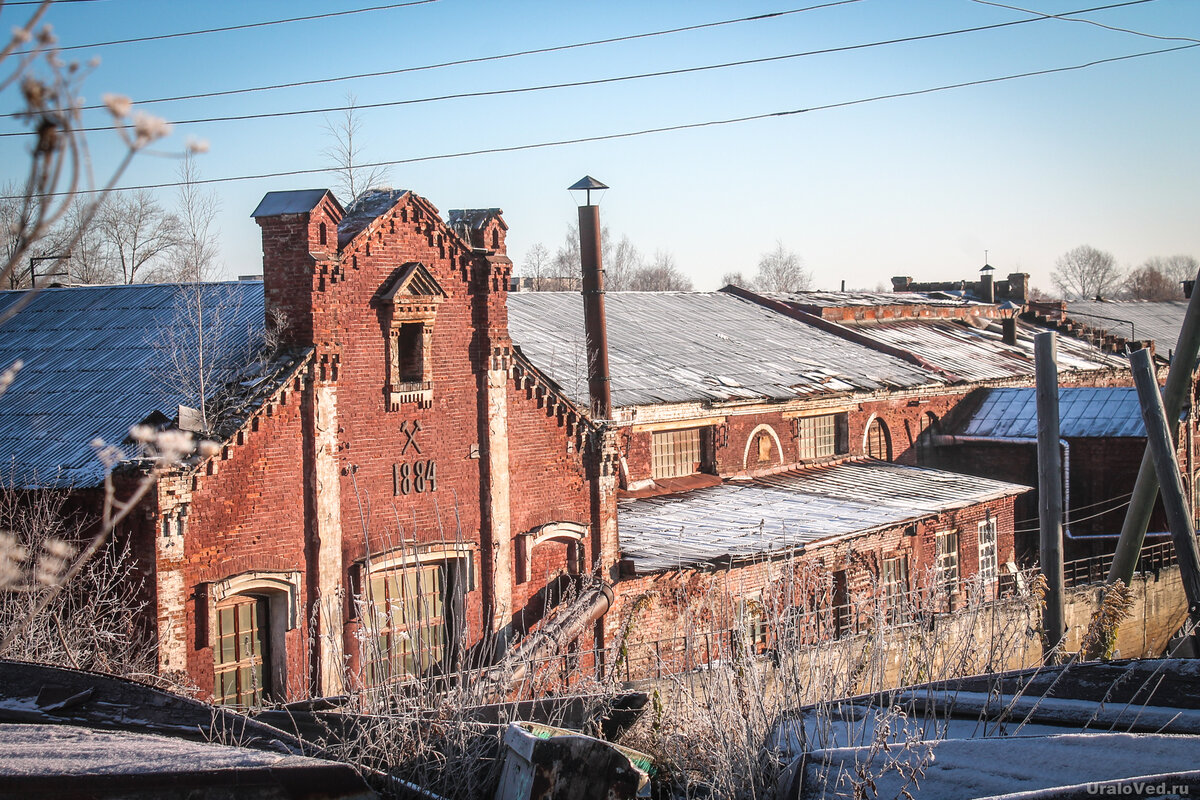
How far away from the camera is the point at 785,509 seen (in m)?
19.6

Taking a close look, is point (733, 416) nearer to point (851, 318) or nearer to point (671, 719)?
point (851, 318)

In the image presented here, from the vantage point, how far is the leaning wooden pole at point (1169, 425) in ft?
39.0

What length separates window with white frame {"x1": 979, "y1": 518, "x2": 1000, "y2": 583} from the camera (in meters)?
22.8

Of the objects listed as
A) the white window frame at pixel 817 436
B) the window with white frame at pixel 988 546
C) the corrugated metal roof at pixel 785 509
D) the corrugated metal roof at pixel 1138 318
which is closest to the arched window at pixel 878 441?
the corrugated metal roof at pixel 785 509

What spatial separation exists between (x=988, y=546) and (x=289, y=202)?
1697 cm

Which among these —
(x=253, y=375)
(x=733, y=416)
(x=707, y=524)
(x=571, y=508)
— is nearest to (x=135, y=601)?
(x=253, y=375)

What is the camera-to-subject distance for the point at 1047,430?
13445mm

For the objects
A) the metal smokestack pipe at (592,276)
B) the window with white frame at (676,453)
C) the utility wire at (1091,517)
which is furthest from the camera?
the utility wire at (1091,517)

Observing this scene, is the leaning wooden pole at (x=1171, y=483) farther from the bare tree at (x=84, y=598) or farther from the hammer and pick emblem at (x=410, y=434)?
the bare tree at (x=84, y=598)

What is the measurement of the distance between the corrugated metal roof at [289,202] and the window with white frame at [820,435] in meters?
13.8

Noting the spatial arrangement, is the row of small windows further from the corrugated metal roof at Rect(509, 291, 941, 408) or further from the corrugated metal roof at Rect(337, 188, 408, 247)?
the corrugated metal roof at Rect(337, 188, 408, 247)

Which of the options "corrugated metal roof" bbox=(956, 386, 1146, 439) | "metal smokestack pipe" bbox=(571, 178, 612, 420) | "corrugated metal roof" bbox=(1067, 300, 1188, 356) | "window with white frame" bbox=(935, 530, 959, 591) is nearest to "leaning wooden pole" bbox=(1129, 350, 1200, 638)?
"metal smokestack pipe" bbox=(571, 178, 612, 420)

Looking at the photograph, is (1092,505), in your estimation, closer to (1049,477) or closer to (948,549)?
(948,549)

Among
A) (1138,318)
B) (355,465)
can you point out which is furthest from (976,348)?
(355,465)
